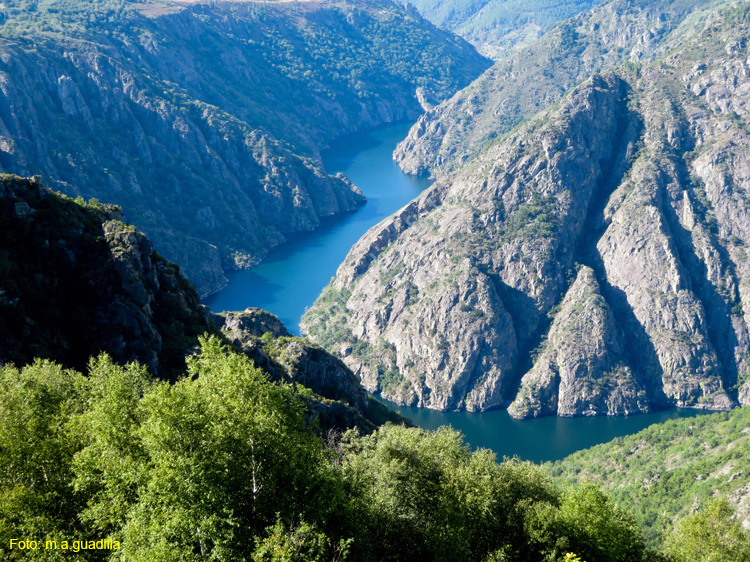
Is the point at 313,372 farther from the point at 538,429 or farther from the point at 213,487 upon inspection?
the point at 538,429

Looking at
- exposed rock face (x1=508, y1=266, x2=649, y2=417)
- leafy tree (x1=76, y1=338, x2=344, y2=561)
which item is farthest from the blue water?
leafy tree (x1=76, y1=338, x2=344, y2=561)

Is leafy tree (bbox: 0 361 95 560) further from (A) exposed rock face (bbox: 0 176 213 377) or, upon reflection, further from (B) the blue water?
(B) the blue water

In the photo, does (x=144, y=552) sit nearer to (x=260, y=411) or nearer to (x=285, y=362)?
(x=260, y=411)

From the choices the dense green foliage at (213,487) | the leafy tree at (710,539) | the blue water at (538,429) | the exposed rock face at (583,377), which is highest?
the exposed rock face at (583,377)

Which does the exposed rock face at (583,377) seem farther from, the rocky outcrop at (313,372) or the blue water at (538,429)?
the rocky outcrop at (313,372)

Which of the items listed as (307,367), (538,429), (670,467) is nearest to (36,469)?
(307,367)

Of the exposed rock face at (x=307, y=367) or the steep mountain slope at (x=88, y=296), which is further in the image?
the exposed rock face at (x=307, y=367)

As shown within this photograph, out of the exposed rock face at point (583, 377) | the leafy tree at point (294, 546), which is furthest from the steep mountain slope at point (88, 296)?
the exposed rock face at point (583, 377)
